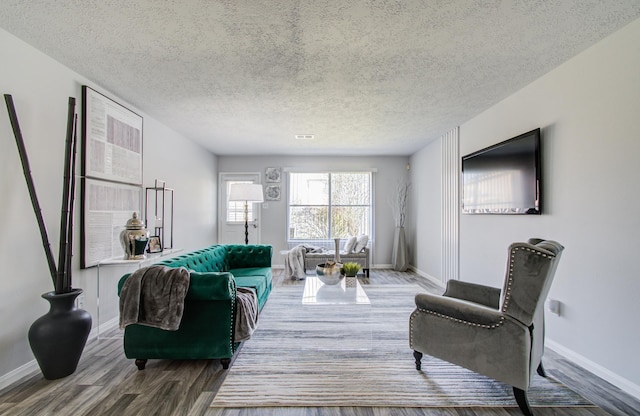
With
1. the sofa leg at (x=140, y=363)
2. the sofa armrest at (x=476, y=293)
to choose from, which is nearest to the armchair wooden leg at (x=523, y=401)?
the sofa armrest at (x=476, y=293)

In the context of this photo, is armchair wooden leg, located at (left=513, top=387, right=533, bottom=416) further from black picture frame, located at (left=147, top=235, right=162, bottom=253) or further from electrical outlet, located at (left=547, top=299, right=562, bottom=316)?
black picture frame, located at (left=147, top=235, right=162, bottom=253)

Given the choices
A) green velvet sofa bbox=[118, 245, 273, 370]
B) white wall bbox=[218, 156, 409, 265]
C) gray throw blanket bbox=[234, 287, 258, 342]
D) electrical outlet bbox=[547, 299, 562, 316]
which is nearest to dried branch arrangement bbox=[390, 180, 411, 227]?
white wall bbox=[218, 156, 409, 265]

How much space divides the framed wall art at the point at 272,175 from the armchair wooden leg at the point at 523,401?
5.38m

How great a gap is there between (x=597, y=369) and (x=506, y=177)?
5.83ft

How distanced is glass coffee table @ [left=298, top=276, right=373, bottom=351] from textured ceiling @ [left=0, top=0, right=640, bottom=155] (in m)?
2.09

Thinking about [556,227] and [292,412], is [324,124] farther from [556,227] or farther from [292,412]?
[292,412]

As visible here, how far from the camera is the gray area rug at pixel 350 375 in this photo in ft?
6.24

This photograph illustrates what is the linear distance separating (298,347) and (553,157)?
2820mm

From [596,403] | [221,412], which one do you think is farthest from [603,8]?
[221,412]

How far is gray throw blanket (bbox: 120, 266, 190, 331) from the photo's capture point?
211cm

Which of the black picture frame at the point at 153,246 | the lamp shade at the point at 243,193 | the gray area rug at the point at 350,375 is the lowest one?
the gray area rug at the point at 350,375

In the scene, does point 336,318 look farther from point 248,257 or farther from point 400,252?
point 400,252

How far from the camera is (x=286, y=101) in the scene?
10.9 ft

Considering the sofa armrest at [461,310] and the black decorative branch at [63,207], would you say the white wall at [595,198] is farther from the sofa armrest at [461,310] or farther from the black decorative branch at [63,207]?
the black decorative branch at [63,207]
